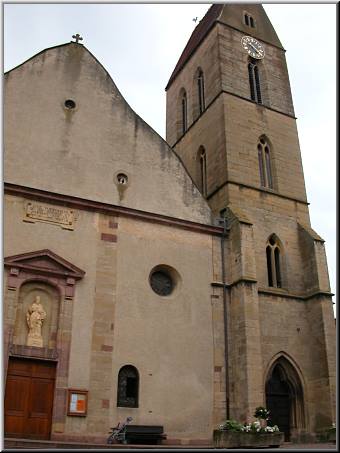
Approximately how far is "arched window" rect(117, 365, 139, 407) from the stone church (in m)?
0.04

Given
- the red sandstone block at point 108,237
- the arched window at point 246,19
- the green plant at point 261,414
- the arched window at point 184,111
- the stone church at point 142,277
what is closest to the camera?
the stone church at point 142,277

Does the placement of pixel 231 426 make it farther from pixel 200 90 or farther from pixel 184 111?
pixel 184 111

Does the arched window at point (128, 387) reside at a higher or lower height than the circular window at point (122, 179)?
lower

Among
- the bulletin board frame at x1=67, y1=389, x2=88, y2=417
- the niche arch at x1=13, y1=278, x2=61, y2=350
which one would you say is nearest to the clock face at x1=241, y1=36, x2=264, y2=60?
the niche arch at x1=13, y1=278, x2=61, y2=350

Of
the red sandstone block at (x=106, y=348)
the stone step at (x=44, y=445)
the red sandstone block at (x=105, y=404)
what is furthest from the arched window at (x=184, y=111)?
the stone step at (x=44, y=445)

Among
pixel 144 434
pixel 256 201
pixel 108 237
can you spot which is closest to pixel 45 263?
pixel 108 237

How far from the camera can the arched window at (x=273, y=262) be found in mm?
20469

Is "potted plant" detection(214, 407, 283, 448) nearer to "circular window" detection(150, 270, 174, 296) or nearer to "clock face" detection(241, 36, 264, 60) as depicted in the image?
"circular window" detection(150, 270, 174, 296)

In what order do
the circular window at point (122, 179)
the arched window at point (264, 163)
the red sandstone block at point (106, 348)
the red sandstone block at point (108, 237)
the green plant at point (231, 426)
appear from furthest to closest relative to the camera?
the arched window at point (264, 163) < the circular window at point (122, 179) < the red sandstone block at point (108, 237) < the red sandstone block at point (106, 348) < the green plant at point (231, 426)

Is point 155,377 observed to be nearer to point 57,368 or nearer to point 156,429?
point 156,429

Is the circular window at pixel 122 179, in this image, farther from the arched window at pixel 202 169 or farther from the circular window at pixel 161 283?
the arched window at pixel 202 169

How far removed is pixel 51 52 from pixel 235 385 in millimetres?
13778

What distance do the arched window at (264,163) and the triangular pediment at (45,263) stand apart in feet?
32.3

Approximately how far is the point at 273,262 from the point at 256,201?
8.61ft
